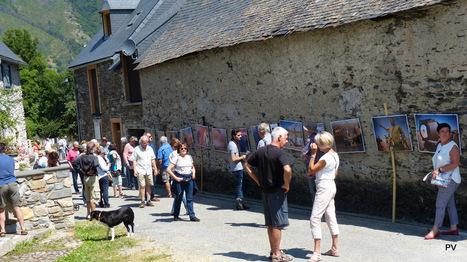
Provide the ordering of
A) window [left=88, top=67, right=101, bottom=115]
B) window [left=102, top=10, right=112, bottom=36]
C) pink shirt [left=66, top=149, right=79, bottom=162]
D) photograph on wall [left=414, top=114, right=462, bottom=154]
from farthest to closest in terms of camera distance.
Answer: window [left=102, top=10, right=112, bottom=36] → window [left=88, top=67, right=101, bottom=115] → pink shirt [left=66, top=149, right=79, bottom=162] → photograph on wall [left=414, top=114, right=462, bottom=154]

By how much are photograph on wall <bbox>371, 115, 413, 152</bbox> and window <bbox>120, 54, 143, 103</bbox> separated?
13.0 meters

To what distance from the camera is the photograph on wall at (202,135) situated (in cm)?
1482

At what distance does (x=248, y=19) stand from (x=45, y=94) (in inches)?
1697

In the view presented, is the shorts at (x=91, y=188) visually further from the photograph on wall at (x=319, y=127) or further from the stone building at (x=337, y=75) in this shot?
the photograph on wall at (x=319, y=127)

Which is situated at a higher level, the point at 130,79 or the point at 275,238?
the point at 130,79

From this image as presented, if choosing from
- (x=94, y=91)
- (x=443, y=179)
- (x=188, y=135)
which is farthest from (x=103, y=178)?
(x=94, y=91)

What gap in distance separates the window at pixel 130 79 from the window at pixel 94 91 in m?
3.88

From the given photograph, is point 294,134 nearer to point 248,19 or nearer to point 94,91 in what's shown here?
point 248,19

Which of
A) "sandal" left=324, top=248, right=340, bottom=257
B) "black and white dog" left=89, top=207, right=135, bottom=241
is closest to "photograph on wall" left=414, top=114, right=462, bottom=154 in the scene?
"sandal" left=324, top=248, right=340, bottom=257

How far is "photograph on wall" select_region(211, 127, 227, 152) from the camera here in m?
14.0

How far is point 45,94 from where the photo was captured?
52031 mm

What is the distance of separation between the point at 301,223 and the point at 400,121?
2.62 m

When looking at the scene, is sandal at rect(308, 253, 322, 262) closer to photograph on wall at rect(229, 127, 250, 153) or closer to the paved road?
the paved road

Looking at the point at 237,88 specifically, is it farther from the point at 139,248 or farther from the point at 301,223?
the point at 139,248
